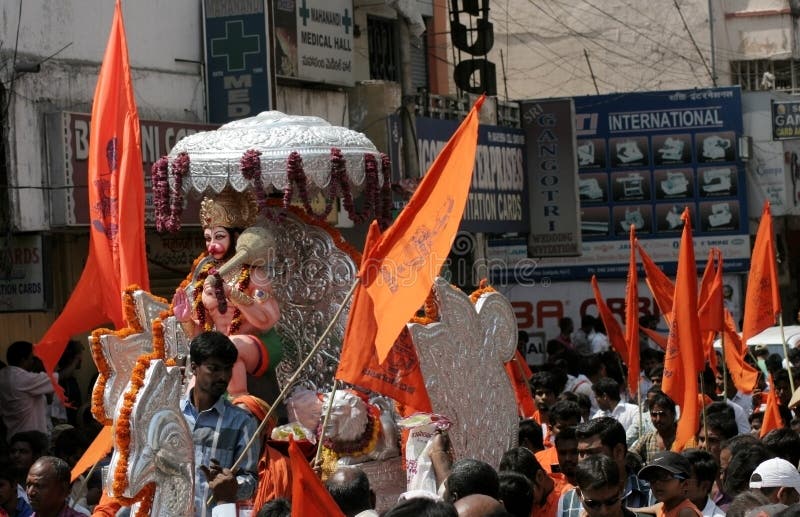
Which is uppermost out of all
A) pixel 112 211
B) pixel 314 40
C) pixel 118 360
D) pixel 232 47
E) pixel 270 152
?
pixel 314 40

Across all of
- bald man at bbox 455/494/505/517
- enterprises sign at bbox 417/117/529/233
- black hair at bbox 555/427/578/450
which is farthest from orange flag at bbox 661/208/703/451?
enterprises sign at bbox 417/117/529/233

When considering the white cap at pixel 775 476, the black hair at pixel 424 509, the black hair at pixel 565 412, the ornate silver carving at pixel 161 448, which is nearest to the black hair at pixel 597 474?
the white cap at pixel 775 476

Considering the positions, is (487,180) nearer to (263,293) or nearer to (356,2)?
(356,2)

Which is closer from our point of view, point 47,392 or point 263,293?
point 263,293

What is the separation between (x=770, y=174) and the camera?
84.7ft

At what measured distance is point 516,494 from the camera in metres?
6.52

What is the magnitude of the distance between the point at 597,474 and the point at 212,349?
1.99 meters

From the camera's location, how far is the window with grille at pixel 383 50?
2150 cm

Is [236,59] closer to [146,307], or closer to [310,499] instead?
[146,307]

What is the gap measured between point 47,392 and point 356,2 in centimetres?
940

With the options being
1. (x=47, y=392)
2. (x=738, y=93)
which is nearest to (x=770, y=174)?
(x=738, y=93)

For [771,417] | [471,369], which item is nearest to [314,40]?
[771,417]

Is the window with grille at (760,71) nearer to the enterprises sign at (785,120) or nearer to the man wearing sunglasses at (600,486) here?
the enterprises sign at (785,120)

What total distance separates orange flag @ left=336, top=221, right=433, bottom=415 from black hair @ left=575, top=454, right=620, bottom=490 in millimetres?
2034
